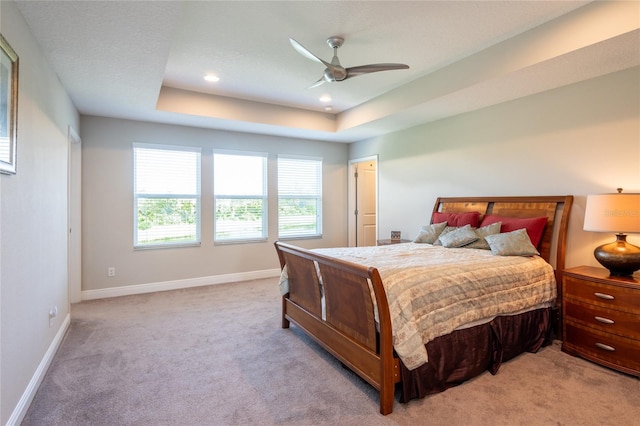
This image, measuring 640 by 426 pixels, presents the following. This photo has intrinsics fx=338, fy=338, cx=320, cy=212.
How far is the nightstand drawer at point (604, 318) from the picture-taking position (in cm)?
246

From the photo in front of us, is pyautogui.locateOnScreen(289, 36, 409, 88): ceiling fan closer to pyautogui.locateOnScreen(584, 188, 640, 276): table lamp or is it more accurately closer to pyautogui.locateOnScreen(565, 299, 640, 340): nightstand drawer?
pyautogui.locateOnScreen(584, 188, 640, 276): table lamp

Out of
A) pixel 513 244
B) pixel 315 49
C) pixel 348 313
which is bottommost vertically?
pixel 348 313

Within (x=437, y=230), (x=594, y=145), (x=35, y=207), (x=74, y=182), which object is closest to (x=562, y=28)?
(x=594, y=145)

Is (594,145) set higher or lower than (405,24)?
lower

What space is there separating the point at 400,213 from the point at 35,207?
14.6ft

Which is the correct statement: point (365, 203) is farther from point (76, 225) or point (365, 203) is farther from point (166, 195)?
point (76, 225)

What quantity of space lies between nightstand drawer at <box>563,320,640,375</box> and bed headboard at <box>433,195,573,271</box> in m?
0.65

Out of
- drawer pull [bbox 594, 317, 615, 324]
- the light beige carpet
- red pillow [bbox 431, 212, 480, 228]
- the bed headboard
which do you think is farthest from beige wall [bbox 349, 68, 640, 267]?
the light beige carpet

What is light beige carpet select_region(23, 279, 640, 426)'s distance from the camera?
2.02 meters

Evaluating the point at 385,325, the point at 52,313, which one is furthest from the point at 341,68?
the point at 52,313

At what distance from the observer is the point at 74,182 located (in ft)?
14.2

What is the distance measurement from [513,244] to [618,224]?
801mm

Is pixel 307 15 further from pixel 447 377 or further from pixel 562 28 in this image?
pixel 447 377

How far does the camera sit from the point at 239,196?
5.55m
